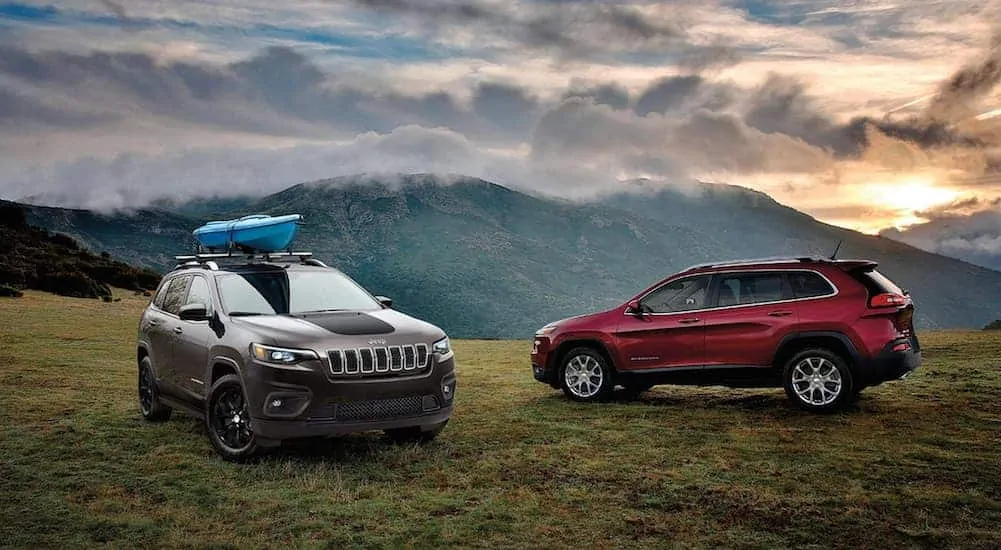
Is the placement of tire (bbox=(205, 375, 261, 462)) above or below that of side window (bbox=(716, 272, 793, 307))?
below

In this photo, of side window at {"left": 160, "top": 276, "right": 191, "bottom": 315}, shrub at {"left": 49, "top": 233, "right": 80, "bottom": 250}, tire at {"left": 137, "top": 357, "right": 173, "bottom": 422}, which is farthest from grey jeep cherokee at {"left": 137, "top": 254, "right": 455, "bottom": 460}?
shrub at {"left": 49, "top": 233, "right": 80, "bottom": 250}

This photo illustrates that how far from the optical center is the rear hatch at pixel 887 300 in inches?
434

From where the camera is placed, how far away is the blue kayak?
10812 millimetres

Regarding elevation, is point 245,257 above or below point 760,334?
above

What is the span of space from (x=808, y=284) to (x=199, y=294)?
733cm

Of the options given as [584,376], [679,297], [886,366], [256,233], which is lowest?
[584,376]

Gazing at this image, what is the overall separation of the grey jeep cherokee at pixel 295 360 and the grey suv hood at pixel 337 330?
0.04ft

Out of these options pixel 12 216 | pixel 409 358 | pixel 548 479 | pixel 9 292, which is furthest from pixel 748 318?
pixel 12 216

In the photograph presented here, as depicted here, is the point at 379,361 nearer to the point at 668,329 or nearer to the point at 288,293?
the point at 288,293

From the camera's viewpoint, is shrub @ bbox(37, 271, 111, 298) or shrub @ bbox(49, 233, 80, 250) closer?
shrub @ bbox(37, 271, 111, 298)

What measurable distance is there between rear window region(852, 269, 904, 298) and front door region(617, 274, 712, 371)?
1.88 meters

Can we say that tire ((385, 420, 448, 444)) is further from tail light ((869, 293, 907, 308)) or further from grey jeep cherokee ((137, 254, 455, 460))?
tail light ((869, 293, 907, 308))

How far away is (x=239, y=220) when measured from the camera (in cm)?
1116

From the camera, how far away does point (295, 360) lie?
848 cm
